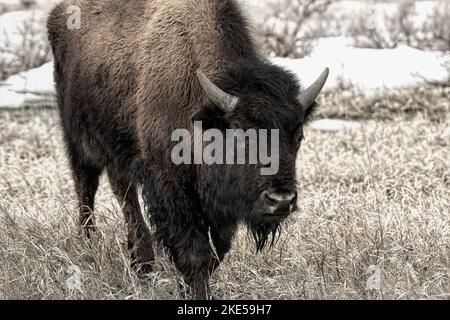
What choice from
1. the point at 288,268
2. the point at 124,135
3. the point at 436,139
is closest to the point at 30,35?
the point at 436,139

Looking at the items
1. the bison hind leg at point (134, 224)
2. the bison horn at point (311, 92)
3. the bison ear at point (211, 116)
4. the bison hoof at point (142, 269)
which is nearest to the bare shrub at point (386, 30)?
the bison hind leg at point (134, 224)

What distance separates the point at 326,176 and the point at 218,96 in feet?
12.9

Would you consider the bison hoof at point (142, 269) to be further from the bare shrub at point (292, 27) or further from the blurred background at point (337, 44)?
the bare shrub at point (292, 27)

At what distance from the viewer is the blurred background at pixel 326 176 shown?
5.73 metres

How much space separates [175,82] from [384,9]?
878 cm

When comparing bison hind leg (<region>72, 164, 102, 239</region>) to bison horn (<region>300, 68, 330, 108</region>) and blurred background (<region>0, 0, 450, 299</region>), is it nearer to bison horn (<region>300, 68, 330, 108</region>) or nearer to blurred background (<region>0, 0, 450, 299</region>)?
blurred background (<region>0, 0, 450, 299</region>)

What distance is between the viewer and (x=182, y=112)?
18.6ft

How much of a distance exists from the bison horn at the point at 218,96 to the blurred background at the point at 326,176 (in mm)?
1066
